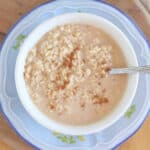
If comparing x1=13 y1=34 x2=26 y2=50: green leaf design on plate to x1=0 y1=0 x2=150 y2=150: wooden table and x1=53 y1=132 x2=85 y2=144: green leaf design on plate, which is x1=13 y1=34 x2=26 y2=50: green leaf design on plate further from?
x1=53 y1=132 x2=85 y2=144: green leaf design on plate

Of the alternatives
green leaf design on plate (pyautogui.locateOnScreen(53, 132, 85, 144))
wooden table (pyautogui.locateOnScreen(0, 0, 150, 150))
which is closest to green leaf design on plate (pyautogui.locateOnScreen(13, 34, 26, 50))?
wooden table (pyautogui.locateOnScreen(0, 0, 150, 150))

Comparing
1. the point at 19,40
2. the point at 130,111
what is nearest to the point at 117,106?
the point at 130,111

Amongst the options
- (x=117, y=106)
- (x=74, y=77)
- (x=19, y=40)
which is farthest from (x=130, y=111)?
(x=19, y=40)

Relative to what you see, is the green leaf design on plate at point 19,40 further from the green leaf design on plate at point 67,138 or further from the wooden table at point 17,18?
the green leaf design on plate at point 67,138

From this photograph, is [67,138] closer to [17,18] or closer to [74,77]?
[74,77]

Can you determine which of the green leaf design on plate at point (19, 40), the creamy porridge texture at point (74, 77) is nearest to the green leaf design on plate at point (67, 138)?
the creamy porridge texture at point (74, 77)

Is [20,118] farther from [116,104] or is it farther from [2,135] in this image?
[116,104]

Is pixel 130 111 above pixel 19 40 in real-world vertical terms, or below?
below

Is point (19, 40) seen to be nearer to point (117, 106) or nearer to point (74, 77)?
point (74, 77)
